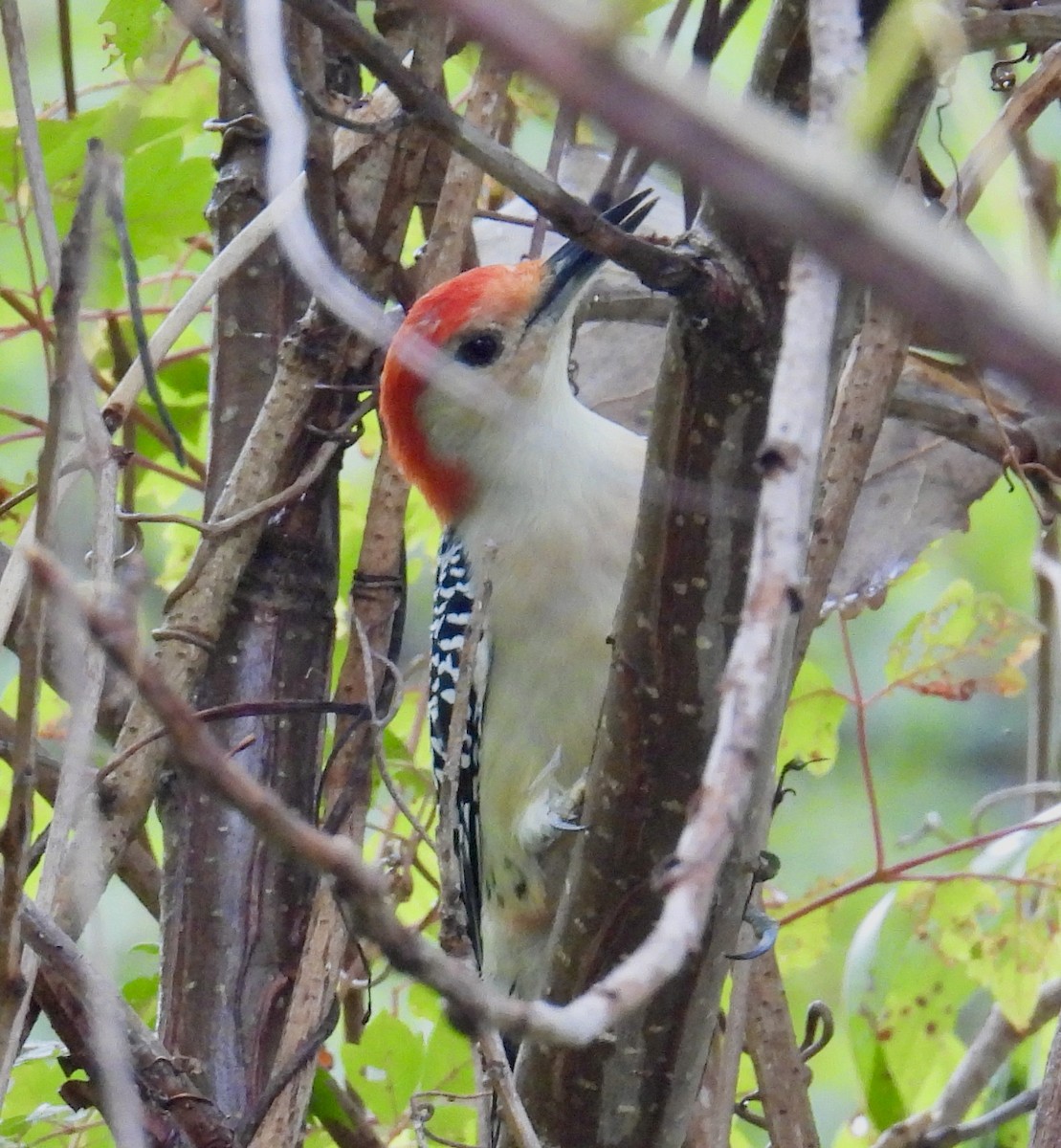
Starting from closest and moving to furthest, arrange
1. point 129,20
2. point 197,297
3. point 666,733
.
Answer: point 666,733 < point 197,297 < point 129,20

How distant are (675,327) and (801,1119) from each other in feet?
4.73

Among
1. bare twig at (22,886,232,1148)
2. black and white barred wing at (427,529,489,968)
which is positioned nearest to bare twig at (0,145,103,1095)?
bare twig at (22,886,232,1148)

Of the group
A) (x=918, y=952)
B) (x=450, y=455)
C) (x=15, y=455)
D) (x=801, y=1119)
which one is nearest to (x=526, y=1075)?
(x=801, y=1119)

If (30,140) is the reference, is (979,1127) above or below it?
below

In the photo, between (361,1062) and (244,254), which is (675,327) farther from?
(361,1062)

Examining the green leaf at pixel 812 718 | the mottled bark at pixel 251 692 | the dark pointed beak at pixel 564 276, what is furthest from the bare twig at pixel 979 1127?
the dark pointed beak at pixel 564 276

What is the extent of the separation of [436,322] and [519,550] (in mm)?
441

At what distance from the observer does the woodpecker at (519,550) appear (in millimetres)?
2740

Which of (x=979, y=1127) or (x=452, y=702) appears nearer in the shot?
(x=979, y=1127)

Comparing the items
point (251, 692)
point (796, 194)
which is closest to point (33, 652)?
point (796, 194)

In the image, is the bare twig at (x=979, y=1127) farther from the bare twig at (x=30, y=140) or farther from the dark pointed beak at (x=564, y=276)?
the bare twig at (x=30, y=140)

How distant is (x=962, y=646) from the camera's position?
284 centimetres

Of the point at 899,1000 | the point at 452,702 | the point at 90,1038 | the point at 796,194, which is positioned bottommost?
the point at 796,194

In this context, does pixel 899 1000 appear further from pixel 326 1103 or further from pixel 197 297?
pixel 197 297
